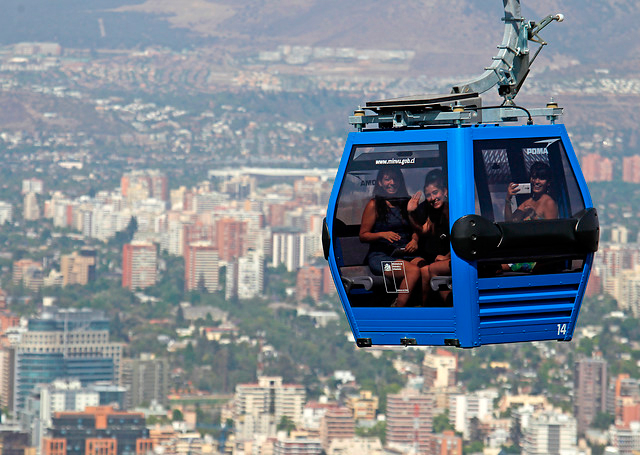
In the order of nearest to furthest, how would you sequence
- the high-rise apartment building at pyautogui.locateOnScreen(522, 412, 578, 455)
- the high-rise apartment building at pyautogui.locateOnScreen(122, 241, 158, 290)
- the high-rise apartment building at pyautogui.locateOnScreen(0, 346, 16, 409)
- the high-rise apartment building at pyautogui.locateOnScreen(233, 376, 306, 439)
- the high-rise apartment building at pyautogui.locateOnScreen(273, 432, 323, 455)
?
the high-rise apartment building at pyautogui.locateOnScreen(273, 432, 323, 455), the high-rise apartment building at pyautogui.locateOnScreen(522, 412, 578, 455), the high-rise apartment building at pyautogui.locateOnScreen(233, 376, 306, 439), the high-rise apartment building at pyautogui.locateOnScreen(0, 346, 16, 409), the high-rise apartment building at pyautogui.locateOnScreen(122, 241, 158, 290)

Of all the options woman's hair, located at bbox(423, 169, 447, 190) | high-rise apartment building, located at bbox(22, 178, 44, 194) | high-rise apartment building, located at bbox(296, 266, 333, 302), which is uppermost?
high-rise apartment building, located at bbox(22, 178, 44, 194)

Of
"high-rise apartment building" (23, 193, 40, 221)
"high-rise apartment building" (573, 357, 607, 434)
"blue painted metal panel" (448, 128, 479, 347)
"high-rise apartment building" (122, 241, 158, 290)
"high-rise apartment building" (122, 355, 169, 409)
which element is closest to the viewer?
"blue painted metal panel" (448, 128, 479, 347)

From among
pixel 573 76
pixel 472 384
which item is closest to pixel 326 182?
pixel 573 76

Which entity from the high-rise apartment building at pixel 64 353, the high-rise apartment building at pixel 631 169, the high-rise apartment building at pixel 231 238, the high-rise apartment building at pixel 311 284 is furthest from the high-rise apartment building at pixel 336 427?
the high-rise apartment building at pixel 631 169

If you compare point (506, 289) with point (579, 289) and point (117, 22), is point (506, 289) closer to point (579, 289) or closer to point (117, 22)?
point (579, 289)

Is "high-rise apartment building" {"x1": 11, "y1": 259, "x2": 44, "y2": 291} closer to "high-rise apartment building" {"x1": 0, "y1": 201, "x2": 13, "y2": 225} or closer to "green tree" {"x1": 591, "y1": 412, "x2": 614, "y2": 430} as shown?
"high-rise apartment building" {"x1": 0, "y1": 201, "x2": 13, "y2": 225}

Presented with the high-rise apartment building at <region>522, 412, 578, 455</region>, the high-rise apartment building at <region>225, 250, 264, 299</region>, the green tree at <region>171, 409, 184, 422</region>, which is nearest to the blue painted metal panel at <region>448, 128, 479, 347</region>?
the high-rise apartment building at <region>522, 412, 578, 455</region>

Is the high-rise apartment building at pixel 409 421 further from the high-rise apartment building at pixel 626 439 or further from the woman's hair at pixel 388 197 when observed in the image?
the woman's hair at pixel 388 197

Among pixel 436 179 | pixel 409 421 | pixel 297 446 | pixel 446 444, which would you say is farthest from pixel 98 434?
pixel 436 179
